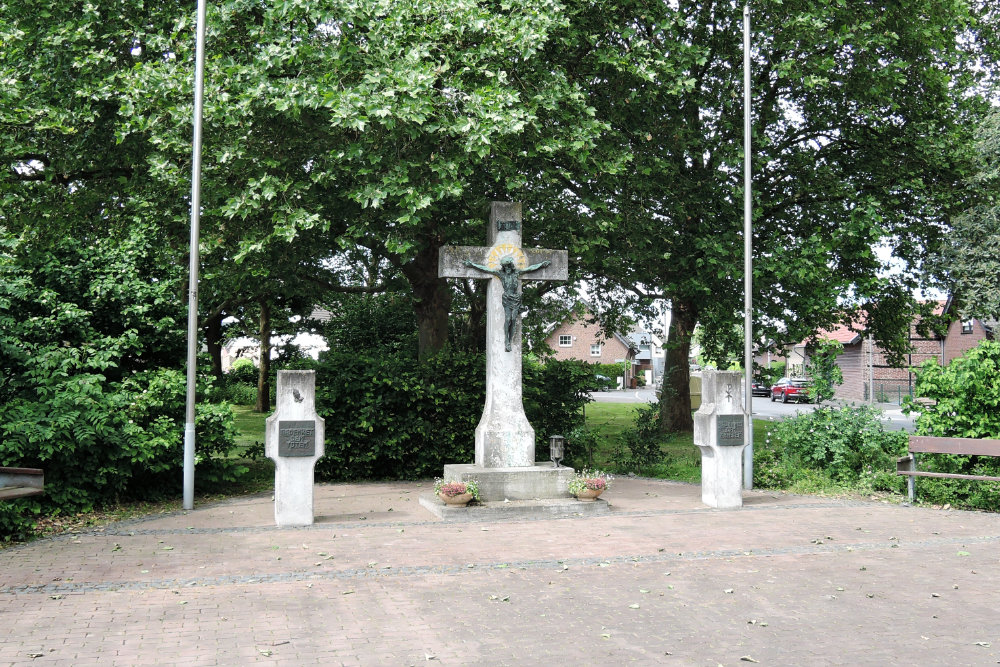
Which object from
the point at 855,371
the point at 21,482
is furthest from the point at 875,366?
the point at 21,482

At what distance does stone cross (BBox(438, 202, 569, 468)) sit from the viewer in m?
11.7

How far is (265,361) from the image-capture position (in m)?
30.4

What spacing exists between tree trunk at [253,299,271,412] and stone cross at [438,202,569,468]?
18.2 m

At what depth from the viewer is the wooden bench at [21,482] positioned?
874 cm

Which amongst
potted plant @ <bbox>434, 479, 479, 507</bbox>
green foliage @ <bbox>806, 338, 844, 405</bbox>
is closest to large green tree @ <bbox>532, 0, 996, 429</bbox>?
green foliage @ <bbox>806, 338, 844, 405</bbox>

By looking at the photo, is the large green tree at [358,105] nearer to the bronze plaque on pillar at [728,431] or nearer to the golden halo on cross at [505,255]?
the golden halo on cross at [505,255]

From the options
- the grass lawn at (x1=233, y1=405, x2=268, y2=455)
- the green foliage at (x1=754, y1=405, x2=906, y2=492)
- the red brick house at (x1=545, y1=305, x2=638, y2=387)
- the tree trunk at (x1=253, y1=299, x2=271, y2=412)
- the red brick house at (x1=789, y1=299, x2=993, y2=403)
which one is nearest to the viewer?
the green foliage at (x1=754, y1=405, x2=906, y2=492)

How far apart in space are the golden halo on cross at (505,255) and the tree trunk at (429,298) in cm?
507

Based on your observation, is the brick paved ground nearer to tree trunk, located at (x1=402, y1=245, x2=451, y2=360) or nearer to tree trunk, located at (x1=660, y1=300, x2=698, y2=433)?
tree trunk, located at (x1=402, y1=245, x2=451, y2=360)

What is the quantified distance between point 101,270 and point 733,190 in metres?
11.0

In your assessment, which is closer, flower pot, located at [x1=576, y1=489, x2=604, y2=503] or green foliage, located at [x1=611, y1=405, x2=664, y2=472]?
flower pot, located at [x1=576, y1=489, x2=604, y2=503]

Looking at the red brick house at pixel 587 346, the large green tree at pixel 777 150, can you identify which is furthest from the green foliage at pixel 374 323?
the red brick house at pixel 587 346

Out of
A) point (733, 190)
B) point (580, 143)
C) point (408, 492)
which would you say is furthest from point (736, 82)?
point (408, 492)

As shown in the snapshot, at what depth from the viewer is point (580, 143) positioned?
12227 millimetres
